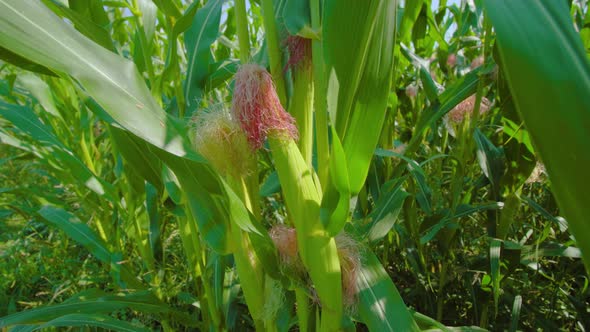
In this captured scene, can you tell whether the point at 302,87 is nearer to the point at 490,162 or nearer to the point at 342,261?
the point at 342,261

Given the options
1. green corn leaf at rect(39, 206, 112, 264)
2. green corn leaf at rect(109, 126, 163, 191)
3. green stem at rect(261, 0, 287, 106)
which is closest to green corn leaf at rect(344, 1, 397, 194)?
green stem at rect(261, 0, 287, 106)

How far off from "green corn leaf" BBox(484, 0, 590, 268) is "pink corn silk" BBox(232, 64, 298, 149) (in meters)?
0.38

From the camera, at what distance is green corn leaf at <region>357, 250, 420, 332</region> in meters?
0.68

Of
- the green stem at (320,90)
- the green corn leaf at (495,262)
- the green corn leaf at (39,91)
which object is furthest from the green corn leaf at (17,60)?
the green corn leaf at (495,262)

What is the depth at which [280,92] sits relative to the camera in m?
0.69

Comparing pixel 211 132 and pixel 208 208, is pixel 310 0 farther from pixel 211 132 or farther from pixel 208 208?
pixel 208 208

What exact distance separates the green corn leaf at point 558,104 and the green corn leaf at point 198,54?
682mm

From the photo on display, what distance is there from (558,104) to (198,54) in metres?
0.75

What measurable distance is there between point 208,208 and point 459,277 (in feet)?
3.74

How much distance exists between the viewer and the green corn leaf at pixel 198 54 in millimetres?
875

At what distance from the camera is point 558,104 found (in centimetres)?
28

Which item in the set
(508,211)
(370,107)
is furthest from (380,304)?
(508,211)

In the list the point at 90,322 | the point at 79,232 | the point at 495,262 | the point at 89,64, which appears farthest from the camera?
the point at 79,232

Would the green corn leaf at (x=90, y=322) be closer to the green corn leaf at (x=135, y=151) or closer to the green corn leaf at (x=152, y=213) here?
the green corn leaf at (x=152, y=213)
